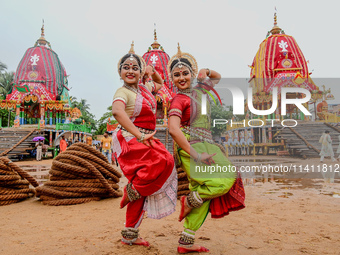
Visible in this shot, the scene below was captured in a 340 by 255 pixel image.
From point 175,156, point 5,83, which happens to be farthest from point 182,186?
point 5,83

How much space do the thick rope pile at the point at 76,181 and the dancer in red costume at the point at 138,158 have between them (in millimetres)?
1772

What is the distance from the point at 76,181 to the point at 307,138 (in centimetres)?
1307

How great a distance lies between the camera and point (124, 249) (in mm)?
2025

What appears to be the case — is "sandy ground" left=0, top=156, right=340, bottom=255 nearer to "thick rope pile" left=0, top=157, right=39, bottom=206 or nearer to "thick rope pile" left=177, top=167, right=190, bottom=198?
"thick rope pile" left=0, top=157, right=39, bottom=206

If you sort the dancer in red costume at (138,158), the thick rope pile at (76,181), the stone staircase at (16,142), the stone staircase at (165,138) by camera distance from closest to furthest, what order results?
1. the dancer in red costume at (138,158)
2. the thick rope pile at (76,181)
3. the stone staircase at (165,138)
4. the stone staircase at (16,142)

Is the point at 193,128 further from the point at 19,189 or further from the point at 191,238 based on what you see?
the point at 19,189

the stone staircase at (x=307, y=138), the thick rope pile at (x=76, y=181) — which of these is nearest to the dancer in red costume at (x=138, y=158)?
the thick rope pile at (x=76, y=181)

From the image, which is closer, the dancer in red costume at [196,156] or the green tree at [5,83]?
the dancer in red costume at [196,156]

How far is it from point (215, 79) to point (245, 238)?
142cm

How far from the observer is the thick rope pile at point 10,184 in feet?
12.2

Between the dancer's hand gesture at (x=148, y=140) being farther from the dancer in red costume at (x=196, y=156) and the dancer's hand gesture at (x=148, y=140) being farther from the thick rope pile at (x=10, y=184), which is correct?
the thick rope pile at (x=10, y=184)

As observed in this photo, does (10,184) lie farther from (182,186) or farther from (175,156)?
(175,156)

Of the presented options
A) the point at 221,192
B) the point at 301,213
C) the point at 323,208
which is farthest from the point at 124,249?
the point at 323,208

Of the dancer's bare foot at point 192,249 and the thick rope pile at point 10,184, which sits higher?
the thick rope pile at point 10,184
